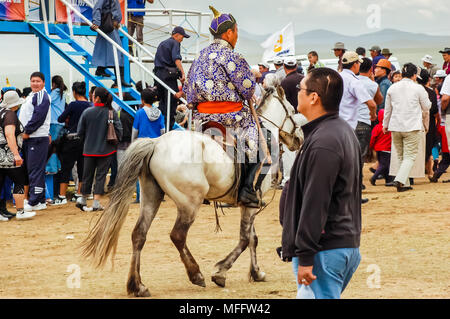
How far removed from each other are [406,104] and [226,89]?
6284mm

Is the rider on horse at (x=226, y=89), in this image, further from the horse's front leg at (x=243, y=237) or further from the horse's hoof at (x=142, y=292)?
the horse's hoof at (x=142, y=292)

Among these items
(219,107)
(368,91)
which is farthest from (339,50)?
(219,107)

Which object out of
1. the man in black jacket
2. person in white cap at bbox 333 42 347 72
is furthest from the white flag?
the man in black jacket

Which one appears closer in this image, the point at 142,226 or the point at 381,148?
the point at 142,226

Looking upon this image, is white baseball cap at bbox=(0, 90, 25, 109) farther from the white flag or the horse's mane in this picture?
the white flag

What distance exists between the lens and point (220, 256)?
914cm

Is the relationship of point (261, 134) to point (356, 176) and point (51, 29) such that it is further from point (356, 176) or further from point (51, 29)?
point (51, 29)

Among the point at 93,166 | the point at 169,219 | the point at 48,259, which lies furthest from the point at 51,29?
the point at 48,259

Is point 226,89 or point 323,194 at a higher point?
point 226,89

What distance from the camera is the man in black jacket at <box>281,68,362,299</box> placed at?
A: 3926 millimetres

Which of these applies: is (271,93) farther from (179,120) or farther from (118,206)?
(179,120)

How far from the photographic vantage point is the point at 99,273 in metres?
8.32

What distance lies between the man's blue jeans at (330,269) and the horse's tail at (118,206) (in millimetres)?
3358

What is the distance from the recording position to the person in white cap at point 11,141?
11.4 meters
